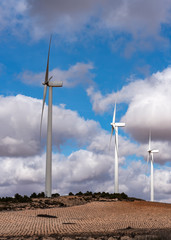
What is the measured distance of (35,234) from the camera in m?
29.7

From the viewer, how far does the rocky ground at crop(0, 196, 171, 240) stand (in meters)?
28.8

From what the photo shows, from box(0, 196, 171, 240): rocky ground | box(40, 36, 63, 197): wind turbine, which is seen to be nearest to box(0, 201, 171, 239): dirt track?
box(0, 196, 171, 240): rocky ground

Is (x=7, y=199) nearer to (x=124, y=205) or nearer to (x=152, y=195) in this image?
(x=124, y=205)

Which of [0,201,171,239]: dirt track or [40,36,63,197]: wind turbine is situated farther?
[40,36,63,197]: wind turbine

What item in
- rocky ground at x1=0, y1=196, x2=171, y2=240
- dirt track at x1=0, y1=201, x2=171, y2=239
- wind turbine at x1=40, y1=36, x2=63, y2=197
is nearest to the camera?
rocky ground at x1=0, y1=196, x2=171, y2=240

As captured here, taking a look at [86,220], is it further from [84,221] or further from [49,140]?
[49,140]

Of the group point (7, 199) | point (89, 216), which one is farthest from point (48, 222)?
point (7, 199)

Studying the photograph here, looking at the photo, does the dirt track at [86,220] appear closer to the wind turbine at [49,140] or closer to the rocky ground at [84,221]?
the rocky ground at [84,221]

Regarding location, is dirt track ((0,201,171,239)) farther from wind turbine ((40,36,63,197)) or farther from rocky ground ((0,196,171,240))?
wind turbine ((40,36,63,197))

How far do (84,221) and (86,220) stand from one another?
91cm

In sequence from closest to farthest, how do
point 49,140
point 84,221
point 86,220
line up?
point 84,221 → point 86,220 → point 49,140

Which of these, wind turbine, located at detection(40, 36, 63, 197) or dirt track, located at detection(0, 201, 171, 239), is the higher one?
wind turbine, located at detection(40, 36, 63, 197)

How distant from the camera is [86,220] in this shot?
39781mm

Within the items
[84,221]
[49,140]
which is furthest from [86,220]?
[49,140]
